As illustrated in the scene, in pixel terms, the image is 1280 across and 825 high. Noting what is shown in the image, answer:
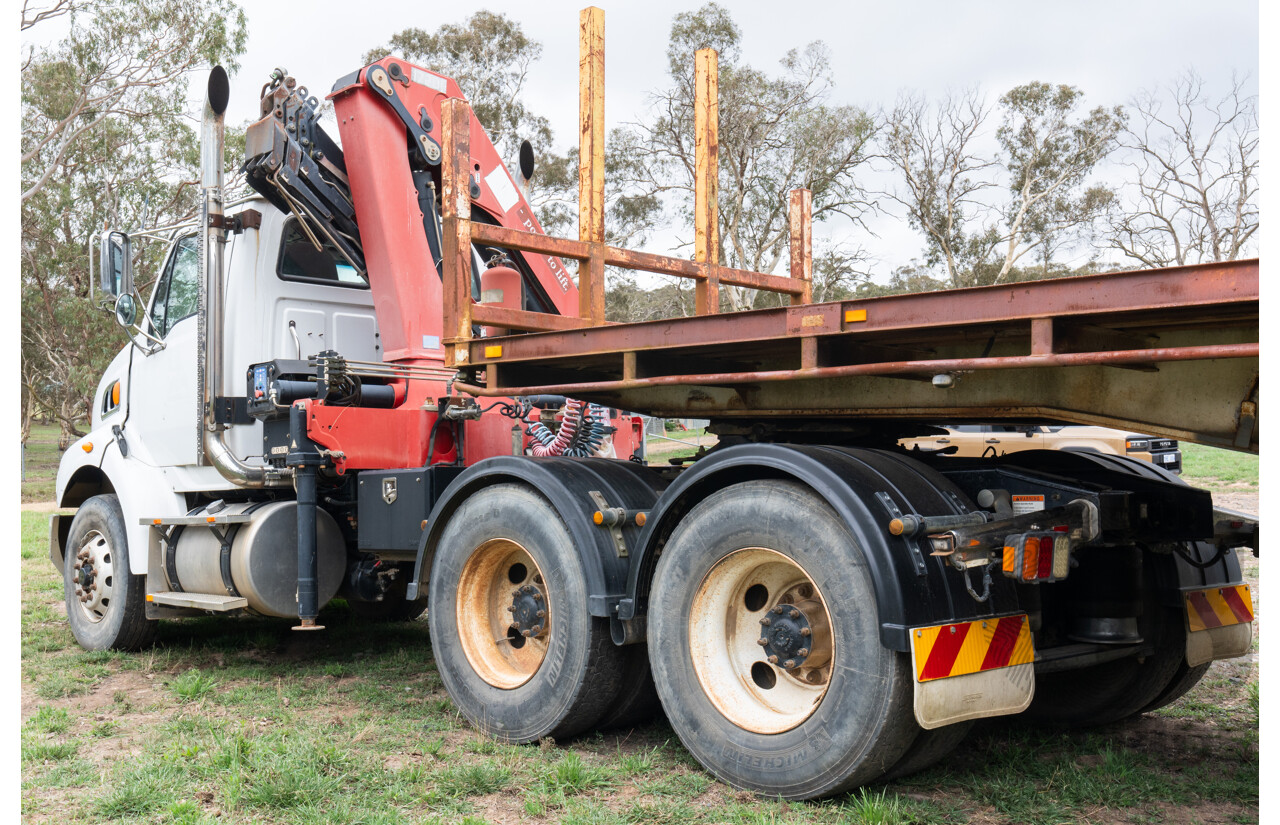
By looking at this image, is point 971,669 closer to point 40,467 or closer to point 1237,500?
point 1237,500

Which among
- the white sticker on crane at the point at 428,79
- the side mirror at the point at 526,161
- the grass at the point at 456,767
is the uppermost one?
the white sticker on crane at the point at 428,79

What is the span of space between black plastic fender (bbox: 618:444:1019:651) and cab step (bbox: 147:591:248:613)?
10.4ft

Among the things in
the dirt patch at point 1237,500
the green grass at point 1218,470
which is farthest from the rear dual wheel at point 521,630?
the green grass at point 1218,470

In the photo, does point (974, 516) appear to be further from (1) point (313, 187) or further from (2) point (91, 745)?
(1) point (313, 187)

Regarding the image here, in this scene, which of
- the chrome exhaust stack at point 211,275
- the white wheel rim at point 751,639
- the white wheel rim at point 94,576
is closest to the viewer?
the white wheel rim at point 751,639

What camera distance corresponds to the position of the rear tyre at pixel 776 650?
11.7 ft

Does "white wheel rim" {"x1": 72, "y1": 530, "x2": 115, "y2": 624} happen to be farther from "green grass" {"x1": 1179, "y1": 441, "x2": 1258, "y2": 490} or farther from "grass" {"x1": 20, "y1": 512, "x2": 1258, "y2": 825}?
"green grass" {"x1": 1179, "y1": 441, "x2": 1258, "y2": 490}

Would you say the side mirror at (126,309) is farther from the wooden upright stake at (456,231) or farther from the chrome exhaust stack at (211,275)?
the wooden upright stake at (456,231)

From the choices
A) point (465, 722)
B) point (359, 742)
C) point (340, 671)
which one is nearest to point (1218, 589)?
point (465, 722)

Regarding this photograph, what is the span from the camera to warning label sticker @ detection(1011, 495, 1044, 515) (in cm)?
387

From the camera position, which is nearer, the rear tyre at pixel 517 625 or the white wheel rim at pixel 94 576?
the rear tyre at pixel 517 625

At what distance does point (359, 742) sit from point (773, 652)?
2.01m

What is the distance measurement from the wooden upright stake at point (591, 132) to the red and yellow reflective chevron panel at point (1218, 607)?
306 cm

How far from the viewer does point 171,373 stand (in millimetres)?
6883
